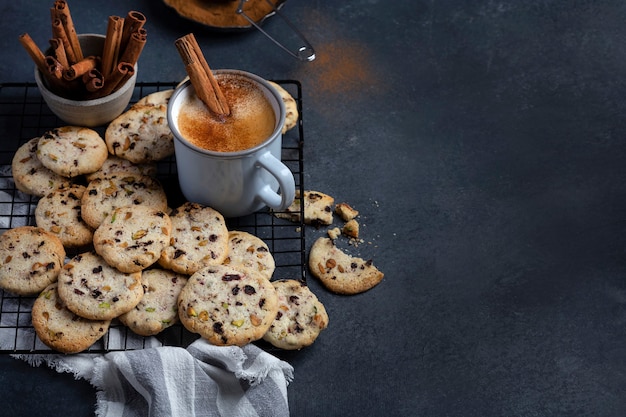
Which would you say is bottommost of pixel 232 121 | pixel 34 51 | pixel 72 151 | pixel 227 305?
pixel 227 305

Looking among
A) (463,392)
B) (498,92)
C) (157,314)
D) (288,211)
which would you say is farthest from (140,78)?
(463,392)

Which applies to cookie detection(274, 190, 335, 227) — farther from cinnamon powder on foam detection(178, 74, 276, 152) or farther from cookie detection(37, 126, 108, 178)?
cookie detection(37, 126, 108, 178)

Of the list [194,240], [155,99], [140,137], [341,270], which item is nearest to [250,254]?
[194,240]

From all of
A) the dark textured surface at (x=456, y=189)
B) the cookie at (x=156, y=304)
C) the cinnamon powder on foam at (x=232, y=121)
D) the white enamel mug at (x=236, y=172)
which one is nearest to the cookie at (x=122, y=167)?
the white enamel mug at (x=236, y=172)

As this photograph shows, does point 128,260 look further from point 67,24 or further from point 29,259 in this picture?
point 67,24

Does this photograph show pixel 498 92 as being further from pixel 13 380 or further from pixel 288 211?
pixel 13 380

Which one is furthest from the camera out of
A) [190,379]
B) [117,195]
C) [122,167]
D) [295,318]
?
[122,167]
